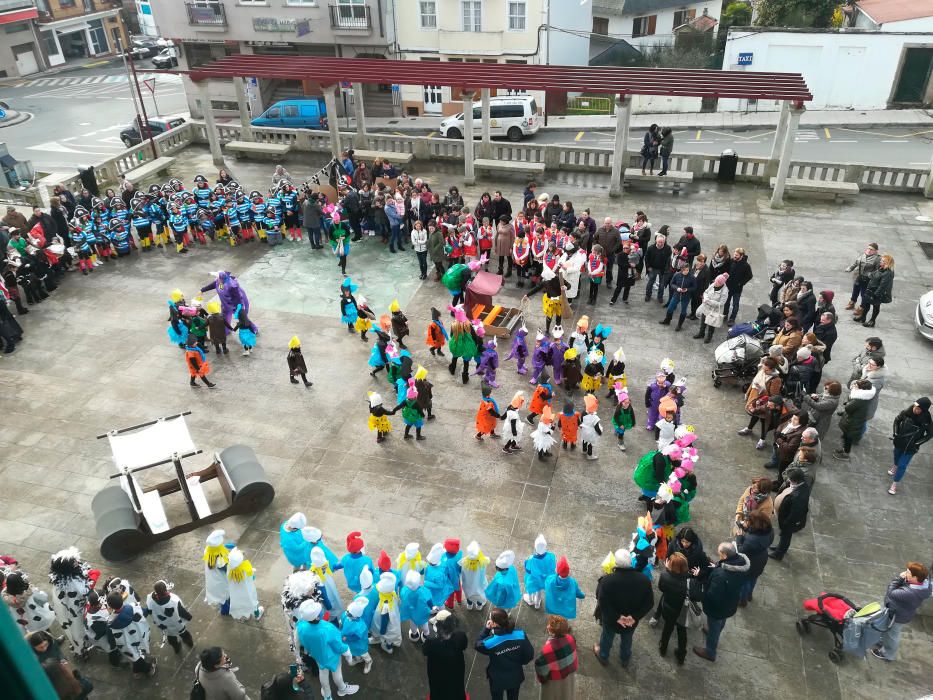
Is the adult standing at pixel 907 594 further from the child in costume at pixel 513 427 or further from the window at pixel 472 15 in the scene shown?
the window at pixel 472 15

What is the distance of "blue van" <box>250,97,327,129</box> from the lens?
32.7 metres

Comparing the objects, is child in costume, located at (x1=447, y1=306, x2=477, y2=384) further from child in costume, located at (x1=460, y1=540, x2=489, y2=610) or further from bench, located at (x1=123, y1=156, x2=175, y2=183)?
bench, located at (x1=123, y1=156, x2=175, y2=183)

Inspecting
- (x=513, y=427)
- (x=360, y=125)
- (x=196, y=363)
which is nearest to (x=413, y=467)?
(x=513, y=427)

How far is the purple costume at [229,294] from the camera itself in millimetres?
14305

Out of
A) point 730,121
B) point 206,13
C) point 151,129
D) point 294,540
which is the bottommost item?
point 730,121

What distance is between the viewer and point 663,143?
2058cm

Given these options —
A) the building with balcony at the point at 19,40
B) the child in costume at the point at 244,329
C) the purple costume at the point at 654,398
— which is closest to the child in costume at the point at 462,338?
the purple costume at the point at 654,398

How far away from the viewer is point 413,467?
38.3 feet

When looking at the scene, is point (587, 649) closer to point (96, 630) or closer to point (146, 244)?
point (96, 630)

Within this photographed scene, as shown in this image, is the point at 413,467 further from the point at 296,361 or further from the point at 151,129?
the point at 151,129

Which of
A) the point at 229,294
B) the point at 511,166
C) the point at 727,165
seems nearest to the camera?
the point at 229,294

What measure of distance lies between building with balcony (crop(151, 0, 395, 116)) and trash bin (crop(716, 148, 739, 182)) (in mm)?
21268

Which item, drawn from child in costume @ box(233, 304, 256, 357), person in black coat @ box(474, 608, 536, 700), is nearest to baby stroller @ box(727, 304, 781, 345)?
person in black coat @ box(474, 608, 536, 700)

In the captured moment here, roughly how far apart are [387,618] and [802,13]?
3851 centimetres
